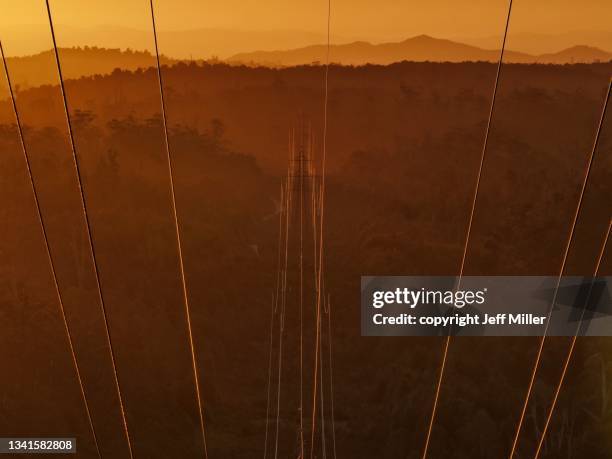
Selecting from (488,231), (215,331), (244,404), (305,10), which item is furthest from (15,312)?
(488,231)

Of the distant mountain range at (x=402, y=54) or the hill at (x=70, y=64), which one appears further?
the hill at (x=70, y=64)

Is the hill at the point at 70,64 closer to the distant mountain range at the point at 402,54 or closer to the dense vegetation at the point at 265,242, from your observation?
the dense vegetation at the point at 265,242

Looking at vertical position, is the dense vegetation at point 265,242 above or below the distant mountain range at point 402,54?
below

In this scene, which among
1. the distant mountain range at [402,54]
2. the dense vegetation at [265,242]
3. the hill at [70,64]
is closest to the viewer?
the distant mountain range at [402,54]

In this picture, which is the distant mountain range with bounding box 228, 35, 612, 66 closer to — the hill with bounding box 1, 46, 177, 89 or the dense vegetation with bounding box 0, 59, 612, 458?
the dense vegetation with bounding box 0, 59, 612, 458

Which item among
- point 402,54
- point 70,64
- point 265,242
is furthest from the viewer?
point 265,242

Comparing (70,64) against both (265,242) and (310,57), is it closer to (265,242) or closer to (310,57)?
(310,57)

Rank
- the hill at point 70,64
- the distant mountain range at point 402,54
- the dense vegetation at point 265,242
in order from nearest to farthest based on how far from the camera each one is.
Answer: the distant mountain range at point 402,54 < the hill at point 70,64 < the dense vegetation at point 265,242

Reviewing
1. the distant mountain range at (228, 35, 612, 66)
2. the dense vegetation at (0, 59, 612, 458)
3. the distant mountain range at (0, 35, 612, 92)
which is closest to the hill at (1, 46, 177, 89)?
the distant mountain range at (0, 35, 612, 92)

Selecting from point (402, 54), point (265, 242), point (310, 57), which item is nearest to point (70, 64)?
point (310, 57)

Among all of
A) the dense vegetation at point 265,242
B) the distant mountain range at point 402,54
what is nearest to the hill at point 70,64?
the dense vegetation at point 265,242
